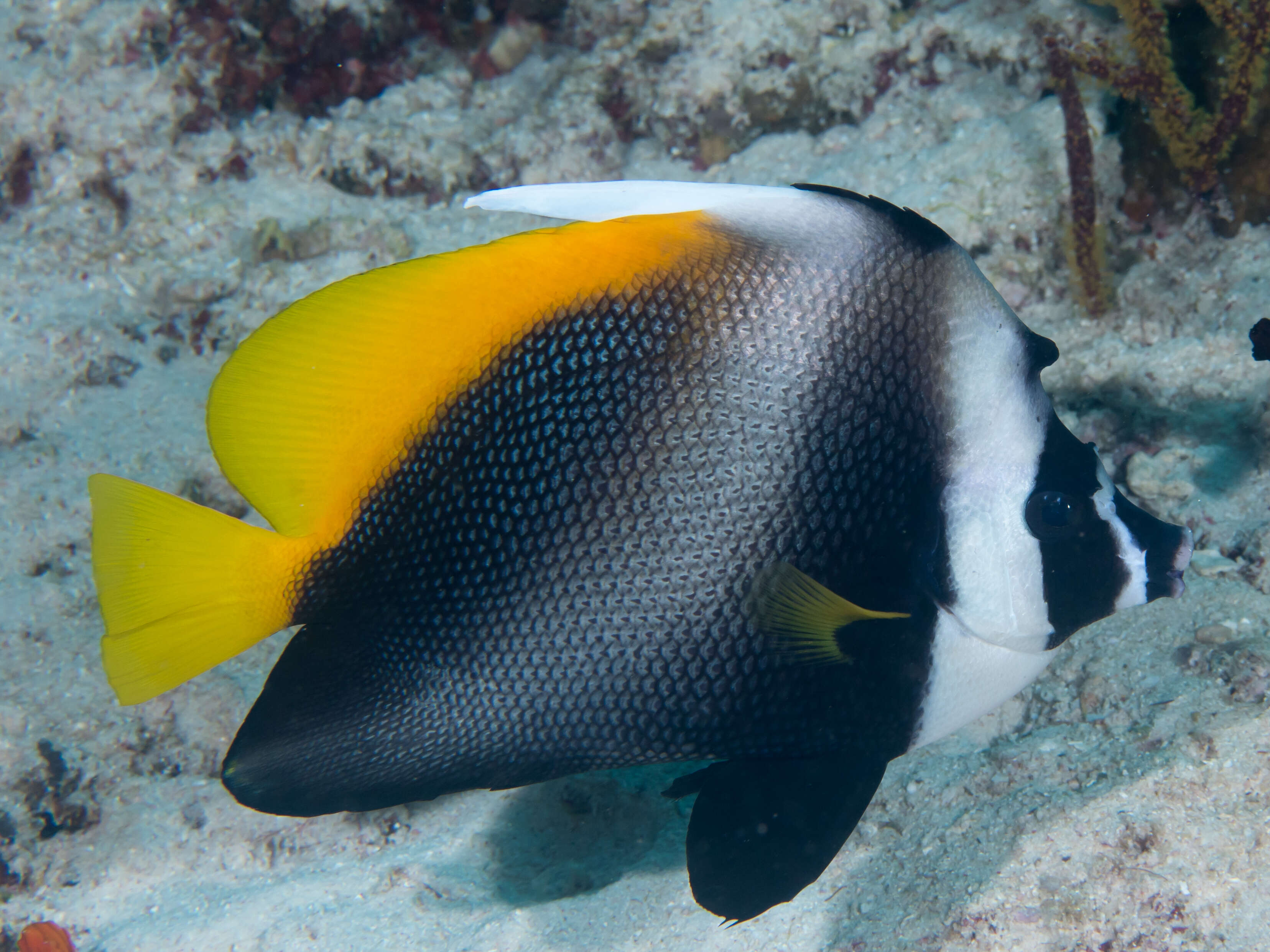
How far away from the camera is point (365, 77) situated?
4.69 meters

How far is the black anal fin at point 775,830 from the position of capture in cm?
140

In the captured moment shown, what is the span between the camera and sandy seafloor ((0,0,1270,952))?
182 centimetres

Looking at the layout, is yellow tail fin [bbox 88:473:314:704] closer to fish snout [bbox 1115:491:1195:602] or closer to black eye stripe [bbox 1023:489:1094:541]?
black eye stripe [bbox 1023:489:1094:541]

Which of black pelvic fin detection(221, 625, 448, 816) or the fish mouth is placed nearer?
black pelvic fin detection(221, 625, 448, 816)

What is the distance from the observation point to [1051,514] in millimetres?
1361

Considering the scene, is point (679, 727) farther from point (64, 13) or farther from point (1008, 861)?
point (64, 13)

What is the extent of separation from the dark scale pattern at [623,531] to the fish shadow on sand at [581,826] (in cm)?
124

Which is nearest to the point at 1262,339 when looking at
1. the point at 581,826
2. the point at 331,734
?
the point at 331,734

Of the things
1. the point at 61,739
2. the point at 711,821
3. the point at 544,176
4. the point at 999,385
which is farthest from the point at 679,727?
the point at 544,176

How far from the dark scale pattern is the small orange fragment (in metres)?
1.55

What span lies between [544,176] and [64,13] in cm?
295

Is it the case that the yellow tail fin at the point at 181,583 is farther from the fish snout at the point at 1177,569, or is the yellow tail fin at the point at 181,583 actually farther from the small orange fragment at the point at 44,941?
the small orange fragment at the point at 44,941

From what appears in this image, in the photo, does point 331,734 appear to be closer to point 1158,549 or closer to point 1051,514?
point 1051,514

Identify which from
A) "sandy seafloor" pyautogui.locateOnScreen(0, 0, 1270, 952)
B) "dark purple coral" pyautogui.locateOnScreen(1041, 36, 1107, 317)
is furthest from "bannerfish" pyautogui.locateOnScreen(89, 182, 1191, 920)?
"dark purple coral" pyautogui.locateOnScreen(1041, 36, 1107, 317)
